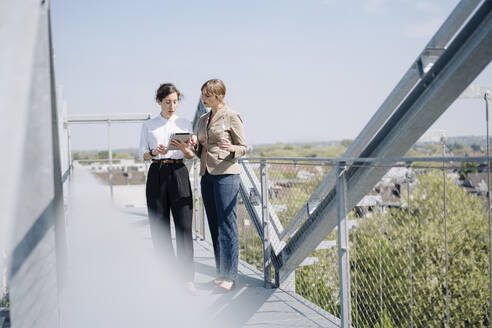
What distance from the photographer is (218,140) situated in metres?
3.14

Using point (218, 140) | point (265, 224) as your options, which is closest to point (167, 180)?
point (218, 140)

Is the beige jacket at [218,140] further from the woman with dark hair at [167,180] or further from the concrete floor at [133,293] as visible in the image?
the concrete floor at [133,293]

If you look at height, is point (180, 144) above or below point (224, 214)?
above

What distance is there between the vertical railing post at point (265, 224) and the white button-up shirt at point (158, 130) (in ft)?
2.22

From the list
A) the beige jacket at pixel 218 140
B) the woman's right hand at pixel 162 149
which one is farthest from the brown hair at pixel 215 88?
the woman's right hand at pixel 162 149

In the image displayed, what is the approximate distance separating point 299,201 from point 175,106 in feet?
4.65

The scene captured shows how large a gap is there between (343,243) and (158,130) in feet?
5.06

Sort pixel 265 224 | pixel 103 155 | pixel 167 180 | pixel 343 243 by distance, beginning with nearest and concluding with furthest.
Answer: pixel 343 243 → pixel 167 180 → pixel 265 224 → pixel 103 155

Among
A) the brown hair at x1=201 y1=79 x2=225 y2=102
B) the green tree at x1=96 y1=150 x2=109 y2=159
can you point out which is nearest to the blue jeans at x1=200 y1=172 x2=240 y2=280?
the brown hair at x1=201 y1=79 x2=225 y2=102

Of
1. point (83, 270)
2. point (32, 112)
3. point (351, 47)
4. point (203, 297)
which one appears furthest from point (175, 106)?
point (351, 47)

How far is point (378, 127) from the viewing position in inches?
96.7

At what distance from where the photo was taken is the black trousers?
123 inches

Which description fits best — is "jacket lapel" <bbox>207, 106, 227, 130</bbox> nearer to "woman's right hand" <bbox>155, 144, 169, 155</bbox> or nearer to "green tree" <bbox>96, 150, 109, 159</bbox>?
"woman's right hand" <bbox>155, 144, 169, 155</bbox>

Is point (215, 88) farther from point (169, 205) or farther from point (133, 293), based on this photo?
point (133, 293)
